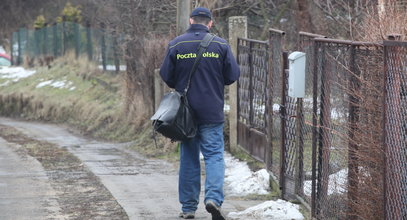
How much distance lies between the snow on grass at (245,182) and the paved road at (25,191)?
1853 millimetres

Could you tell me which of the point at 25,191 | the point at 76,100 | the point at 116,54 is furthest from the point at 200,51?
the point at 116,54

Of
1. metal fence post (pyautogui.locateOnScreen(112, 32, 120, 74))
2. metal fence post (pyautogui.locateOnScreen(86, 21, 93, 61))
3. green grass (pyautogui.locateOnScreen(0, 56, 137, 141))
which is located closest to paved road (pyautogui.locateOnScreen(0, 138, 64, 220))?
green grass (pyautogui.locateOnScreen(0, 56, 137, 141))

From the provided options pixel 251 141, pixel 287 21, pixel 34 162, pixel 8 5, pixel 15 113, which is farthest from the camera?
pixel 8 5

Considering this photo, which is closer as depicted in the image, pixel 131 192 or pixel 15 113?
Answer: pixel 131 192

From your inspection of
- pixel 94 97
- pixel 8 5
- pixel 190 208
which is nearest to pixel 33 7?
pixel 8 5

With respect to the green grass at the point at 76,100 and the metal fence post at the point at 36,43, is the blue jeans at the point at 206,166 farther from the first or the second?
the metal fence post at the point at 36,43

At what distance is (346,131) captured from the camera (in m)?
5.80

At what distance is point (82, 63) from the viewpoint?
26.4m

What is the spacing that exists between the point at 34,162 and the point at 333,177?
19.8ft

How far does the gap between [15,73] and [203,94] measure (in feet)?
82.6

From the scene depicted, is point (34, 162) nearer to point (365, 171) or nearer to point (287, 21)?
point (365, 171)

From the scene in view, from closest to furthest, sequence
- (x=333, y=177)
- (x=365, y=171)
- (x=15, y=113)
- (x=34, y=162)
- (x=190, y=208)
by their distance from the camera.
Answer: (x=365, y=171)
(x=333, y=177)
(x=190, y=208)
(x=34, y=162)
(x=15, y=113)

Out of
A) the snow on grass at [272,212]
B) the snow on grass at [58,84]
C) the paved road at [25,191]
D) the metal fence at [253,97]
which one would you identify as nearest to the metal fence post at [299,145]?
the snow on grass at [272,212]

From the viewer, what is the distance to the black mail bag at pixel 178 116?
6.87 m
